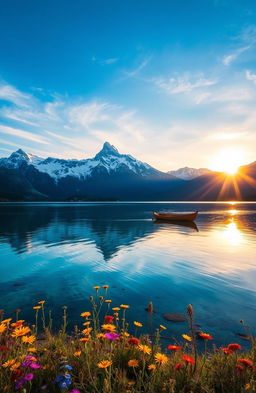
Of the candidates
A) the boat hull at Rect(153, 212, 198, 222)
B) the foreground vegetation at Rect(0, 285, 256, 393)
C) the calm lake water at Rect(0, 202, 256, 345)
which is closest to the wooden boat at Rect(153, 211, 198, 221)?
the boat hull at Rect(153, 212, 198, 222)

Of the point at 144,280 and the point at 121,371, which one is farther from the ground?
the point at 121,371

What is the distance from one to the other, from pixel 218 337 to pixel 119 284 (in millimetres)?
7727

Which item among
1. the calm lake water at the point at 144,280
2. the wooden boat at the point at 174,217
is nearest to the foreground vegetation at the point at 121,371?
the calm lake water at the point at 144,280

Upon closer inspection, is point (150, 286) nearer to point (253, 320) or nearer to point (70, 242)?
point (253, 320)

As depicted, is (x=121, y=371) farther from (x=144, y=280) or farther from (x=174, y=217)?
(x=174, y=217)

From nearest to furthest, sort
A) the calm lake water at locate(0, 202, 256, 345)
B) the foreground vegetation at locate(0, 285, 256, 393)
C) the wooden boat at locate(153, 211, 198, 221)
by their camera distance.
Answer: the foreground vegetation at locate(0, 285, 256, 393)
the calm lake water at locate(0, 202, 256, 345)
the wooden boat at locate(153, 211, 198, 221)

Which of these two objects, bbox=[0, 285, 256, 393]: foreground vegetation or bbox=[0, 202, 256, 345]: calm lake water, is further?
bbox=[0, 202, 256, 345]: calm lake water

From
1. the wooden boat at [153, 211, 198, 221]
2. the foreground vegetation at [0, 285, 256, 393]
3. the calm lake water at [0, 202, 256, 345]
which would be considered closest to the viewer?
the foreground vegetation at [0, 285, 256, 393]

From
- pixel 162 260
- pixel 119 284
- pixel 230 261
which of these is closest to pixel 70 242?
pixel 162 260

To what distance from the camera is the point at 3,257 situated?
23.5m

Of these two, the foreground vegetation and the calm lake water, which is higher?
the foreground vegetation

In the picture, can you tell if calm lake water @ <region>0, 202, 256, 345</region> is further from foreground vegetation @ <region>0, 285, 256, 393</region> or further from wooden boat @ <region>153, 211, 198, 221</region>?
wooden boat @ <region>153, 211, 198, 221</region>

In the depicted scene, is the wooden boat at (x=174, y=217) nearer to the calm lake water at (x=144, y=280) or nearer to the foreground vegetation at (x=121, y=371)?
the calm lake water at (x=144, y=280)

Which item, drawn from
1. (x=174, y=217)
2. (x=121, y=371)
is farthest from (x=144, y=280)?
(x=174, y=217)
